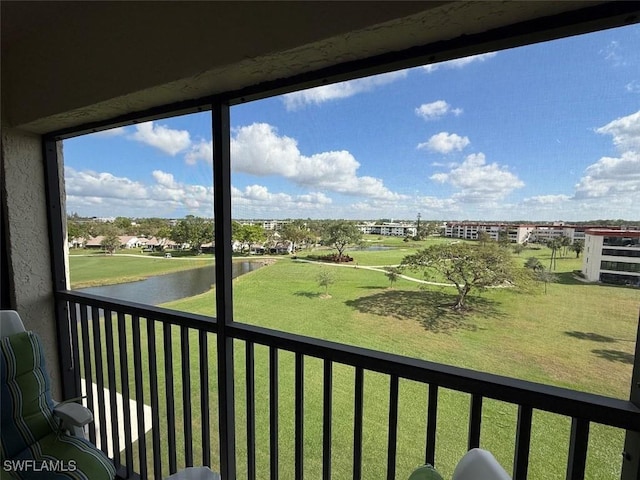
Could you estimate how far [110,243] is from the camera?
1929 millimetres

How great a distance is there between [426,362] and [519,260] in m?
0.46

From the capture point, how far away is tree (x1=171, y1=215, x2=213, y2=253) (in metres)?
1.51

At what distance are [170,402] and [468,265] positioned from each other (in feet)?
5.61

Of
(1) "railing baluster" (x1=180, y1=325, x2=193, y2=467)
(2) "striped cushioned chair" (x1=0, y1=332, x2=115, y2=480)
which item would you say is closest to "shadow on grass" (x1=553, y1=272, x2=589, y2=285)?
(1) "railing baluster" (x1=180, y1=325, x2=193, y2=467)

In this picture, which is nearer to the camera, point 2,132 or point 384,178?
point 384,178

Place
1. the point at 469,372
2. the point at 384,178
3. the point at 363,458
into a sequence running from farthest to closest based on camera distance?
the point at 363,458 → the point at 384,178 → the point at 469,372

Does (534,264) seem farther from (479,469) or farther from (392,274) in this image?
(479,469)

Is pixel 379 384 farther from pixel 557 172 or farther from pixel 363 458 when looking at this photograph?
pixel 557 172

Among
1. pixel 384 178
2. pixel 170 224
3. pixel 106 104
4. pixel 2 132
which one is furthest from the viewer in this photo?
pixel 2 132

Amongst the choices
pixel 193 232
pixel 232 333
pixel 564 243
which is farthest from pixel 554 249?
pixel 193 232

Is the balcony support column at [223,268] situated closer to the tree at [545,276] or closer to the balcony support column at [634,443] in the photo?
the tree at [545,276]

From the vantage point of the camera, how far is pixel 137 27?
4.27 feet

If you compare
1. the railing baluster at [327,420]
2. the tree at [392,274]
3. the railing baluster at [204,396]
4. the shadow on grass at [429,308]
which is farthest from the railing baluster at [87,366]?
the tree at [392,274]

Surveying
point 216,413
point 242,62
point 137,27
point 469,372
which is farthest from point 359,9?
point 216,413
